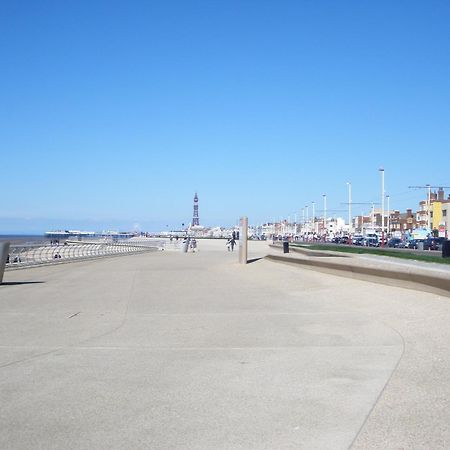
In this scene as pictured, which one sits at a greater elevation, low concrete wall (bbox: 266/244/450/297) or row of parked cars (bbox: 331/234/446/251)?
row of parked cars (bbox: 331/234/446/251)

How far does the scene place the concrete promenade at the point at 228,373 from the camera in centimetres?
607

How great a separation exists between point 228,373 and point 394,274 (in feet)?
32.3

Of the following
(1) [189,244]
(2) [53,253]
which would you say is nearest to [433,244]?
(1) [189,244]

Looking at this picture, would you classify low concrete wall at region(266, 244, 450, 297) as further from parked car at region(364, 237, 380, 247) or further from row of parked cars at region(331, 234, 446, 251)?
parked car at region(364, 237, 380, 247)

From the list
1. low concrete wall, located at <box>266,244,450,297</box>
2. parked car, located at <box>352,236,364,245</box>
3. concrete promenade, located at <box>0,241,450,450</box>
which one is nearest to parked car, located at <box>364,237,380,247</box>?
parked car, located at <box>352,236,364,245</box>

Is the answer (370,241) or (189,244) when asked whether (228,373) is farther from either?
(370,241)

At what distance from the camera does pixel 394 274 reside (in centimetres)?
1736

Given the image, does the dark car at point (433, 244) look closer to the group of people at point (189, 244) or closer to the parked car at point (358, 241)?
the group of people at point (189, 244)

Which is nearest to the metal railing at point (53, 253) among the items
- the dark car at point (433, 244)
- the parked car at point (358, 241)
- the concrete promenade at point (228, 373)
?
the concrete promenade at point (228, 373)

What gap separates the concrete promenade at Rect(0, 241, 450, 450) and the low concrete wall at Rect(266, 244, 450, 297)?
1.40 ft

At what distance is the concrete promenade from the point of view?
607 cm

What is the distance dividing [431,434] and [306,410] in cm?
128

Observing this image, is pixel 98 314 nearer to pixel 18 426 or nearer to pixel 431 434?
pixel 18 426

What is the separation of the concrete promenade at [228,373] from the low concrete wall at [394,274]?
43cm
